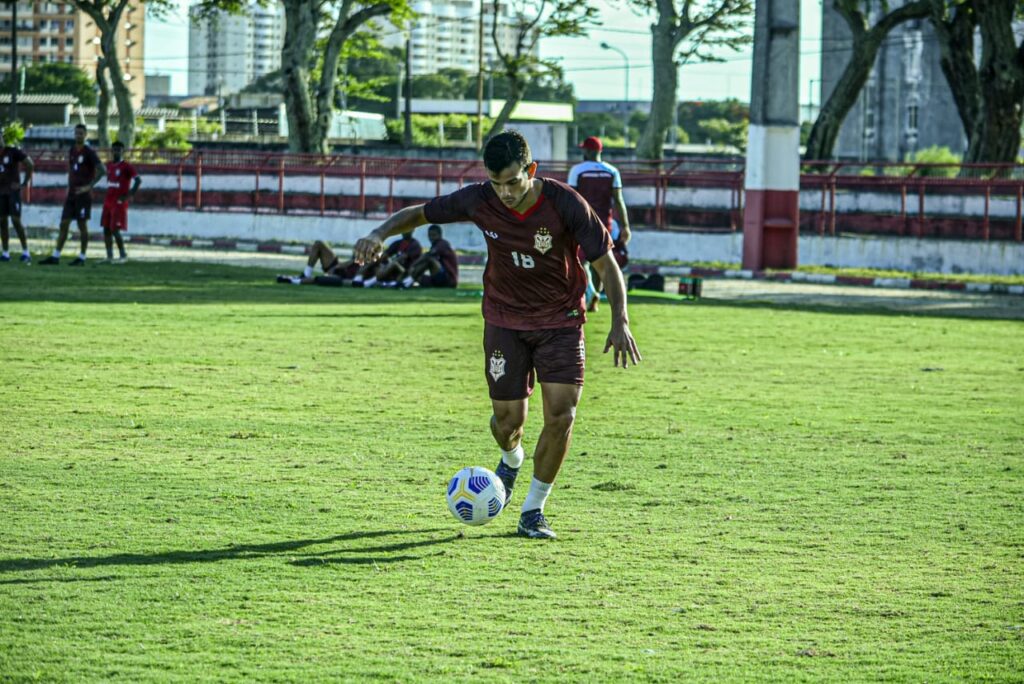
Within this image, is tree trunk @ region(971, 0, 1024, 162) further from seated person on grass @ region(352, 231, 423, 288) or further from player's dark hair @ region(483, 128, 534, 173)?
player's dark hair @ region(483, 128, 534, 173)

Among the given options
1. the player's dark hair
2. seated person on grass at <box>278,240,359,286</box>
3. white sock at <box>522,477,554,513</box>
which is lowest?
white sock at <box>522,477,554,513</box>

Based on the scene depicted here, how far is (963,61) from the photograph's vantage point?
38.2 meters

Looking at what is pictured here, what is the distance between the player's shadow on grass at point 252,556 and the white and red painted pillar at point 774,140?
22494 millimetres

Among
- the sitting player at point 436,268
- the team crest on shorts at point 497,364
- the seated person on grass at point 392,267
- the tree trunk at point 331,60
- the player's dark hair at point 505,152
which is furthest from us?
the tree trunk at point 331,60

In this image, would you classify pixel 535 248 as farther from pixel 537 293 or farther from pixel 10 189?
pixel 10 189

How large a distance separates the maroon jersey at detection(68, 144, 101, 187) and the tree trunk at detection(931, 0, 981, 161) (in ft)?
70.3

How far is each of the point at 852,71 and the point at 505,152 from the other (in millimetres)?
35394

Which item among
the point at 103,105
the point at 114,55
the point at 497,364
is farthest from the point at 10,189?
the point at 103,105

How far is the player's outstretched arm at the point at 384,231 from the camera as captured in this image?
7.43 meters

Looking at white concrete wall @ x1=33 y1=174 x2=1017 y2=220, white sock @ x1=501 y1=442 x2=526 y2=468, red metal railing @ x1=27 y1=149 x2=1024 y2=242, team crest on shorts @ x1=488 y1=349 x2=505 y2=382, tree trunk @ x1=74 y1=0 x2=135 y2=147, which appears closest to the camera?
team crest on shorts @ x1=488 y1=349 x2=505 y2=382

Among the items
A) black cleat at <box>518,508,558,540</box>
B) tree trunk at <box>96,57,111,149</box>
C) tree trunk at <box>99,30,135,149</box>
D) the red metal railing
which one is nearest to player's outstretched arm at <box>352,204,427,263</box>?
black cleat at <box>518,508,558,540</box>

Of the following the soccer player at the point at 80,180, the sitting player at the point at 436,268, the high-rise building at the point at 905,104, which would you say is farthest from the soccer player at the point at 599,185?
the high-rise building at the point at 905,104

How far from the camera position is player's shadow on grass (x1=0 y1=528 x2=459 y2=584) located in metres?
6.52

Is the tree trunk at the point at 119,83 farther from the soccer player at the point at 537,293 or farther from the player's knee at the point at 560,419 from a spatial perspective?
the player's knee at the point at 560,419
